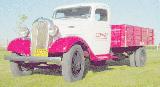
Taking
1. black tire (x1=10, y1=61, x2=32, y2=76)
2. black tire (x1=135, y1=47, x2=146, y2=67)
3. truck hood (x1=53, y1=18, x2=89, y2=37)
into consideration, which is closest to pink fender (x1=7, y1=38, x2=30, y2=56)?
black tire (x1=10, y1=61, x2=32, y2=76)

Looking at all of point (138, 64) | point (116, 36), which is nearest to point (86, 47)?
point (116, 36)

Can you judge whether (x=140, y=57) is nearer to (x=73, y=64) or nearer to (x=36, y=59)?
(x=73, y=64)

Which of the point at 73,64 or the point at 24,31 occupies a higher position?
the point at 24,31

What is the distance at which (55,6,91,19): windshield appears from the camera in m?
10.5

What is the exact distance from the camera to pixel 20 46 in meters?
9.82

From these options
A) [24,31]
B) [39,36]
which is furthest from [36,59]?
[24,31]

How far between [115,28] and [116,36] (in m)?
0.33

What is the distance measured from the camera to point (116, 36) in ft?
40.2

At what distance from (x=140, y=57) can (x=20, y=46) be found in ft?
20.4

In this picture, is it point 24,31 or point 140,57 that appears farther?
point 140,57

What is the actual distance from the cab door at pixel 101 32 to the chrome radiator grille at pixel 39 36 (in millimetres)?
1728

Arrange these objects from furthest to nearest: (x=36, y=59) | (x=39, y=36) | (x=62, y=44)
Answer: (x=39, y=36)
(x=36, y=59)
(x=62, y=44)

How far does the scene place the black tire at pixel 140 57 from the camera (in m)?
14.0

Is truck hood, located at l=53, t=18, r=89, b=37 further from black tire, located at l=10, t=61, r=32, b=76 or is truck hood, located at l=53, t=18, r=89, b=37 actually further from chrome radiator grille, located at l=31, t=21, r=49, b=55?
black tire, located at l=10, t=61, r=32, b=76
